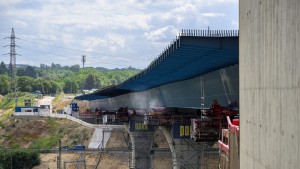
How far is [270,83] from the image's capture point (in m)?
15.4

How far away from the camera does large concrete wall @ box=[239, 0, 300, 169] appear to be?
43.5ft

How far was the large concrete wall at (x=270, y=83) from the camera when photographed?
13.3 metres

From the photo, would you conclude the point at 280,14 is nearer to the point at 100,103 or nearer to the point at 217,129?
the point at 217,129

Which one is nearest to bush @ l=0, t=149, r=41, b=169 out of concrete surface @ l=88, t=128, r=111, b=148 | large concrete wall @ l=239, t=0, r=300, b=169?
concrete surface @ l=88, t=128, r=111, b=148

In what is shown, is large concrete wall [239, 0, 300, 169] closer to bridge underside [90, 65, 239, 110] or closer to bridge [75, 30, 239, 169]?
bridge [75, 30, 239, 169]

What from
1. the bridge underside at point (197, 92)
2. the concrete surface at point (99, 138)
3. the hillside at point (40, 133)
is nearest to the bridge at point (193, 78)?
the bridge underside at point (197, 92)

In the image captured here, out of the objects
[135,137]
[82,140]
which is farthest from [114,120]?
[82,140]

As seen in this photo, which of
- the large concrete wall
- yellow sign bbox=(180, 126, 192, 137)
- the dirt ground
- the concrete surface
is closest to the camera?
the large concrete wall

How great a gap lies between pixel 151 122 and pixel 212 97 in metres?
15.8

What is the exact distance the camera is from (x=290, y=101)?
532 inches

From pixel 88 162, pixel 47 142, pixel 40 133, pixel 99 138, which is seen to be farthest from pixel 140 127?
pixel 40 133

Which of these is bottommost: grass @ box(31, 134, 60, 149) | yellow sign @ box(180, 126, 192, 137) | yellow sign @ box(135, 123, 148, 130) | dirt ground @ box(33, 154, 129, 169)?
dirt ground @ box(33, 154, 129, 169)

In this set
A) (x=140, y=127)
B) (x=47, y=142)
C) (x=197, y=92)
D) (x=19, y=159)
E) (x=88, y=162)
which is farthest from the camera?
(x=47, y=142)

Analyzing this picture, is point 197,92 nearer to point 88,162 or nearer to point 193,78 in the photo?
point 193,78
